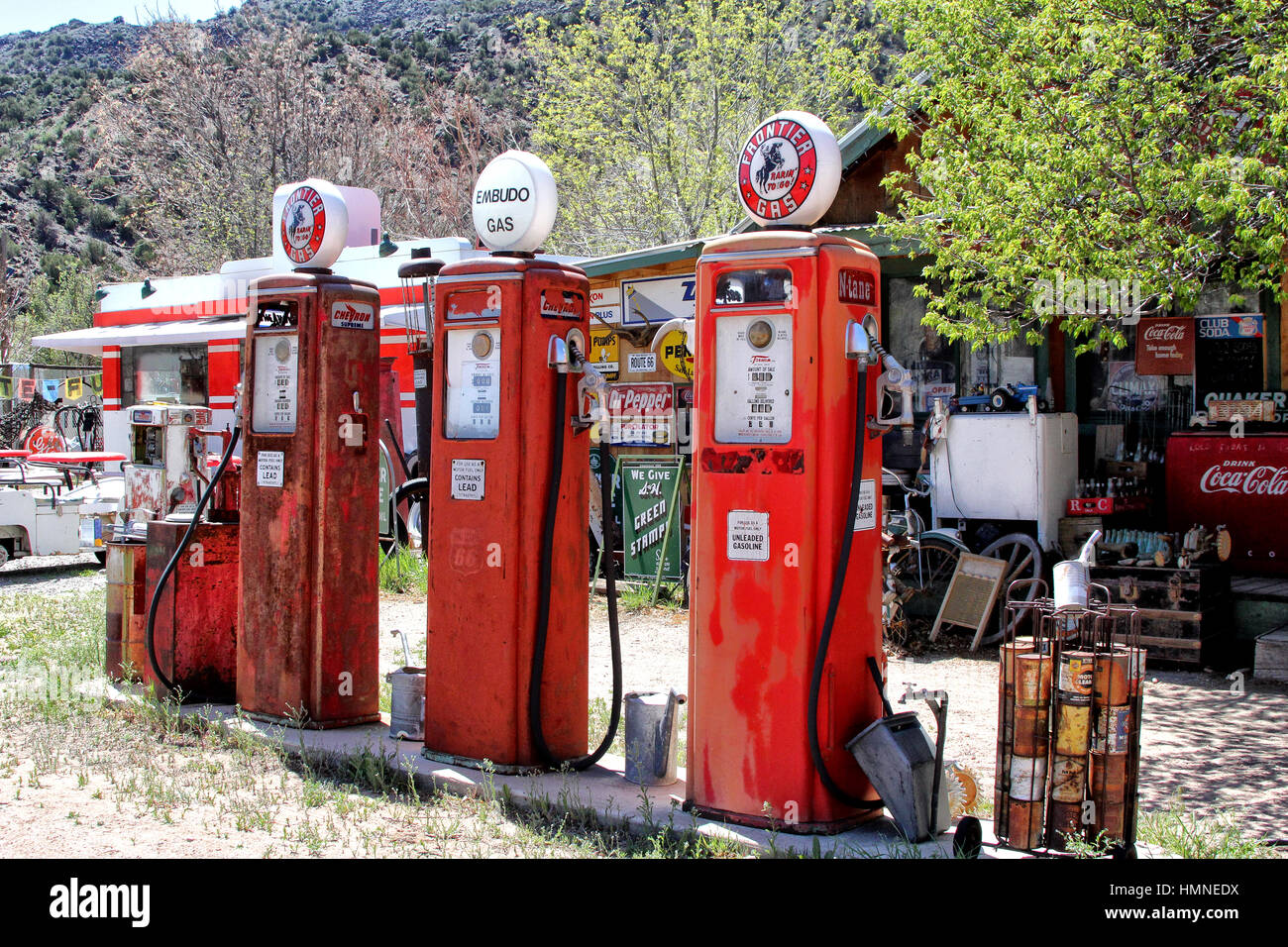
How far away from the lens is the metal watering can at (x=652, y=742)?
17.8 ft

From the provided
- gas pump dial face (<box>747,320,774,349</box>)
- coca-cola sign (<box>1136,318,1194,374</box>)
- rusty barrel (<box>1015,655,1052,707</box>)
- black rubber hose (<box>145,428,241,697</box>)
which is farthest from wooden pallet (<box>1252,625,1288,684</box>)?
black rubber hose (<box>145,428,241,697</box>)

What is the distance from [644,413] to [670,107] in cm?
1751

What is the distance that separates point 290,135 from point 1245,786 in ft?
98.3

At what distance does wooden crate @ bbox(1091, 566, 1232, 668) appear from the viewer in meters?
8.35

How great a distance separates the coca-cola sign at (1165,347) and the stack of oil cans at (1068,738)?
249 inches

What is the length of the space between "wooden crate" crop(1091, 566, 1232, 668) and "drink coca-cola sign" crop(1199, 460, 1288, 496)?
1.00 m

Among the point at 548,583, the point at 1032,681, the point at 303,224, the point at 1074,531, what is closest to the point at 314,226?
the point at 303,224

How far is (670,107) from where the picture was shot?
2792cm

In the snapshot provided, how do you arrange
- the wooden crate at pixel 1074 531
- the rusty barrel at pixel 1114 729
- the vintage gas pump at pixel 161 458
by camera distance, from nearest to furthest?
the rusty barrel at pixel 1114 729
the vintage gas pump at pixel 161 458
the wooden crate at pixel 1074 531

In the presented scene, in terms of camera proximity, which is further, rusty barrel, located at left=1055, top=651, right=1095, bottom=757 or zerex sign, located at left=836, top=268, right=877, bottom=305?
zerex sign, located at left=836, top=268, right=877, bottom=305

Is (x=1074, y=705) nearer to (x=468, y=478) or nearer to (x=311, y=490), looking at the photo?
(x=468, y=478)

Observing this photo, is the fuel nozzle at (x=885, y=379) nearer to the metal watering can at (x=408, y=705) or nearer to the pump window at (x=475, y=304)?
the pump window at (x=475, y=304)

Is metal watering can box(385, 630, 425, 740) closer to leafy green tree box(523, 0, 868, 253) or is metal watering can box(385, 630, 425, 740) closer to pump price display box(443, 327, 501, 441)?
pump price display box(443, 327, 501, 441)

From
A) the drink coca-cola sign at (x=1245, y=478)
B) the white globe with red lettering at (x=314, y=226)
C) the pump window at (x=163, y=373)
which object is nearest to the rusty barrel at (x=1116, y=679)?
the white globe with red lettering at (x=314, y=226)
